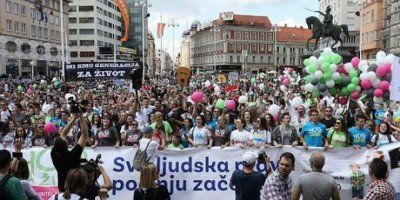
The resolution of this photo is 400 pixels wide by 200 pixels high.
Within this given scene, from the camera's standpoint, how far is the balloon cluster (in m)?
13.9

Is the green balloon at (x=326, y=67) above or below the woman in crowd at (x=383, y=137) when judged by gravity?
above

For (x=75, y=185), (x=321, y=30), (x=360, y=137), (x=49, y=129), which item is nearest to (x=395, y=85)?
(x=360, y=137)

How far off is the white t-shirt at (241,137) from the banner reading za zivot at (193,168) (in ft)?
1.88

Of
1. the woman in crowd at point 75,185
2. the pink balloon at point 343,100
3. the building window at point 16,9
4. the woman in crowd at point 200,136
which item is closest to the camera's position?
the woman in crowd at point 75,185

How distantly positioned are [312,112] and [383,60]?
5852mm

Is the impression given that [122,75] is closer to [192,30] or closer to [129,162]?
[129,162]

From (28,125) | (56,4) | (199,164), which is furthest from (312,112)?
(56,4)

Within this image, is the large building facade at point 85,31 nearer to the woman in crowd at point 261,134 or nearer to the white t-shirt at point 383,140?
the woman in crowd at point 261,134

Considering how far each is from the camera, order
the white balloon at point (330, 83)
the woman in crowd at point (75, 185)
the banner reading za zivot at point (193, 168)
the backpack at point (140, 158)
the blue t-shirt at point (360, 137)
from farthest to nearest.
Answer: the white balloon at point (330, 83) < the blue t-shirt at point (360, 137) < the banner reading za zivot at point (193, 168) < the backpack at point (140, 158) < the woman in crowd at point (75, 185)

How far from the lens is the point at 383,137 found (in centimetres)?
867

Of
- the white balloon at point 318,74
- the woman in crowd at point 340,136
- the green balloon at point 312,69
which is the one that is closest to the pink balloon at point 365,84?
the white balloon at point 318,74

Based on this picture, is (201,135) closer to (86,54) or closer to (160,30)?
(160,30)

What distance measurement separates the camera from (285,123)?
9570 millimetres

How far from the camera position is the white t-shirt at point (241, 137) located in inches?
361
